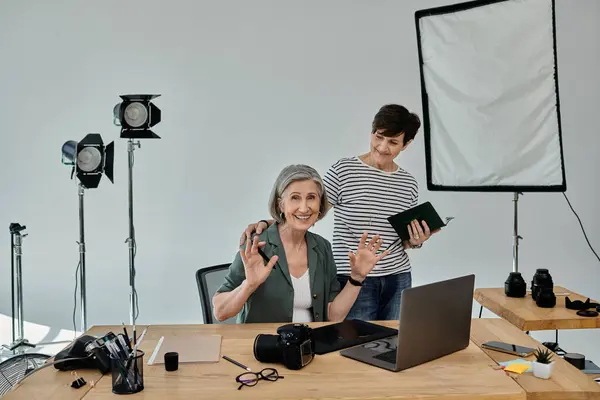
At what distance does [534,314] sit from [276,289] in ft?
3.60

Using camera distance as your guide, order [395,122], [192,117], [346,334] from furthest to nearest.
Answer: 1. [192,117]
2. [395,122]
3. [346,334]

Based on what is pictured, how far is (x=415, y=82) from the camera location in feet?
13.6

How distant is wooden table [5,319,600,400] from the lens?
1520 millimetres

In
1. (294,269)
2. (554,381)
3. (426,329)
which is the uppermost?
(294,269)

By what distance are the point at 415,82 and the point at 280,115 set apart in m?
0.95

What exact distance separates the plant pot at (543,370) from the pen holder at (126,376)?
106 cm

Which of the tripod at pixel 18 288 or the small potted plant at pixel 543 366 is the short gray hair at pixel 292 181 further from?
the tripod at pixel 18 288

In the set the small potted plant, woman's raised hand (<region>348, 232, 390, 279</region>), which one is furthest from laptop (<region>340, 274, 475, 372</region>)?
woman's raised hand (<region>348, 232, 390, 279</region>)

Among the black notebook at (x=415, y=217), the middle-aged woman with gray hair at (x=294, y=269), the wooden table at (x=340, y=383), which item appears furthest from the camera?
the black notebook at (x=415, y=217)

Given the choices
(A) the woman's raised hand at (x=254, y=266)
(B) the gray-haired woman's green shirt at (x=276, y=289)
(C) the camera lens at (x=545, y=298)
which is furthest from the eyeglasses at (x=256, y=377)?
(C) the camera lens at (x=545, y=298)

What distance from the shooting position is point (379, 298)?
290cm

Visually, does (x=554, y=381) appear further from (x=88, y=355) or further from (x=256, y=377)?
(x=88, y=355)

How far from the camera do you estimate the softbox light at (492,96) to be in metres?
2.96

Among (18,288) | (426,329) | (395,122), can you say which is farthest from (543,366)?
(18,288)
